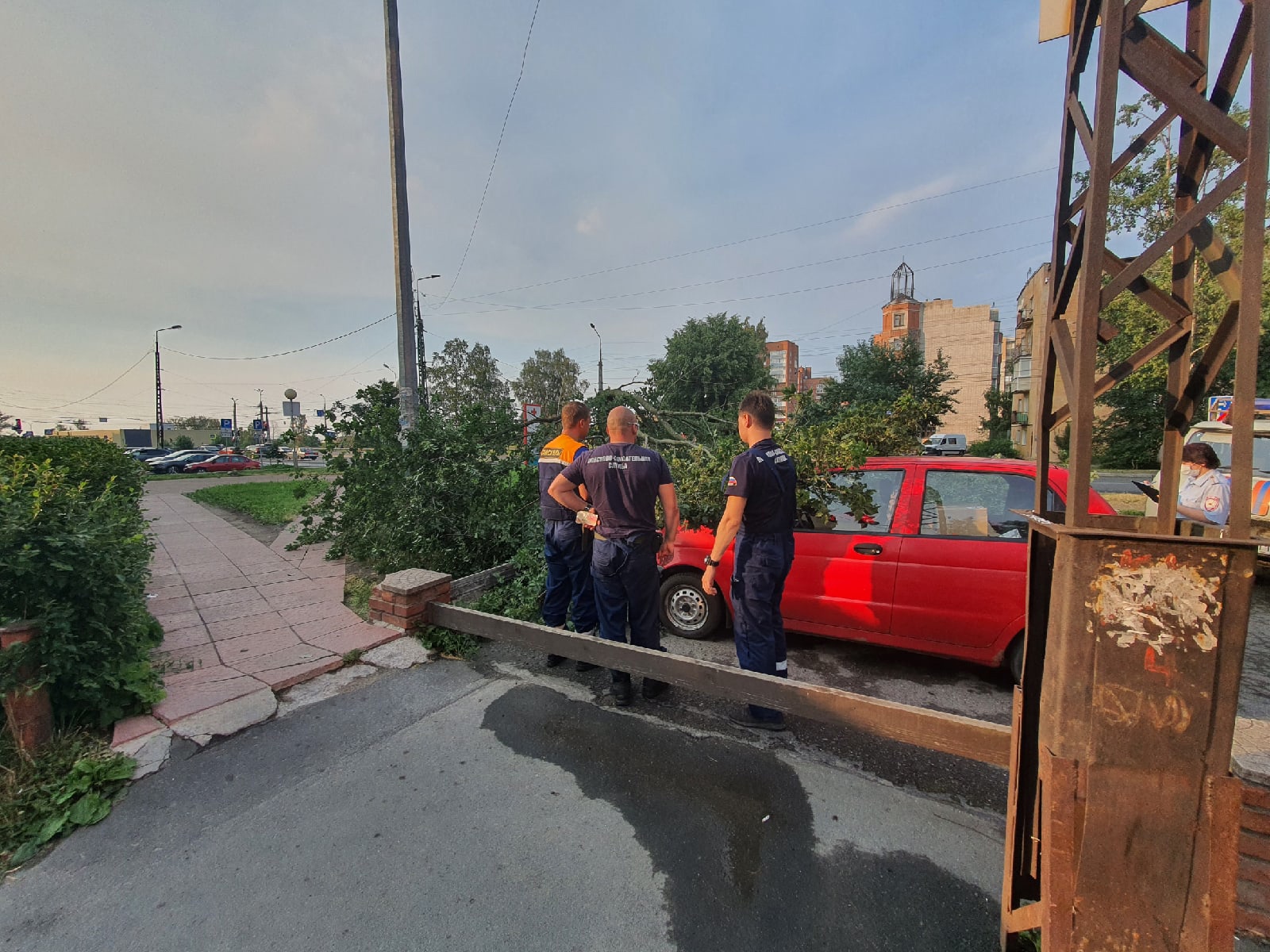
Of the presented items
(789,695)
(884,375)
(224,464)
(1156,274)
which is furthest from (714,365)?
(224,464)

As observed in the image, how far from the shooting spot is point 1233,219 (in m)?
14.6

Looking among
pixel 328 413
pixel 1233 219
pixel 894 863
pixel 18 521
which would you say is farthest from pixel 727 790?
pixel 1233 219

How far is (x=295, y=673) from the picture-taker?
3.77 meters

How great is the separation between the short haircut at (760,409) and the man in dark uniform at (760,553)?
0.16 meters

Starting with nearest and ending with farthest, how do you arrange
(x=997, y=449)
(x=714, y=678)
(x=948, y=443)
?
(x=714, y=678), (x=997, y=449), (x=948, y=443)

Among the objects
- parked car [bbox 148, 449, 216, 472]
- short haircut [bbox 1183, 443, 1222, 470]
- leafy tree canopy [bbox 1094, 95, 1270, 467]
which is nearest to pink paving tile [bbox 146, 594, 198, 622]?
short haircut [bbox 1183, 443, 1222, 470]

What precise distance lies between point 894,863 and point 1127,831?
3.71 ft

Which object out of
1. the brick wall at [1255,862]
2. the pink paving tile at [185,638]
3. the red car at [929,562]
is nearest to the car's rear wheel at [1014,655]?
the red car at [929,562]

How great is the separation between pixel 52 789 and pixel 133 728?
481mm

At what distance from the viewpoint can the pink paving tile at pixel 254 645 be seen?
13.2 ft

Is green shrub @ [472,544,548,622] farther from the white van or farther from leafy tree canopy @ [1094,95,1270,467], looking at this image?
the white van

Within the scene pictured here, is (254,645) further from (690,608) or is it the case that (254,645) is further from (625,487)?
(690,608)

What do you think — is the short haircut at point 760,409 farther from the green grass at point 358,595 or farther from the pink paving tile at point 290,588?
the pink paving tile at point 290,588

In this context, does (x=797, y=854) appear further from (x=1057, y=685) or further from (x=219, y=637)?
(x=219, y=637)
